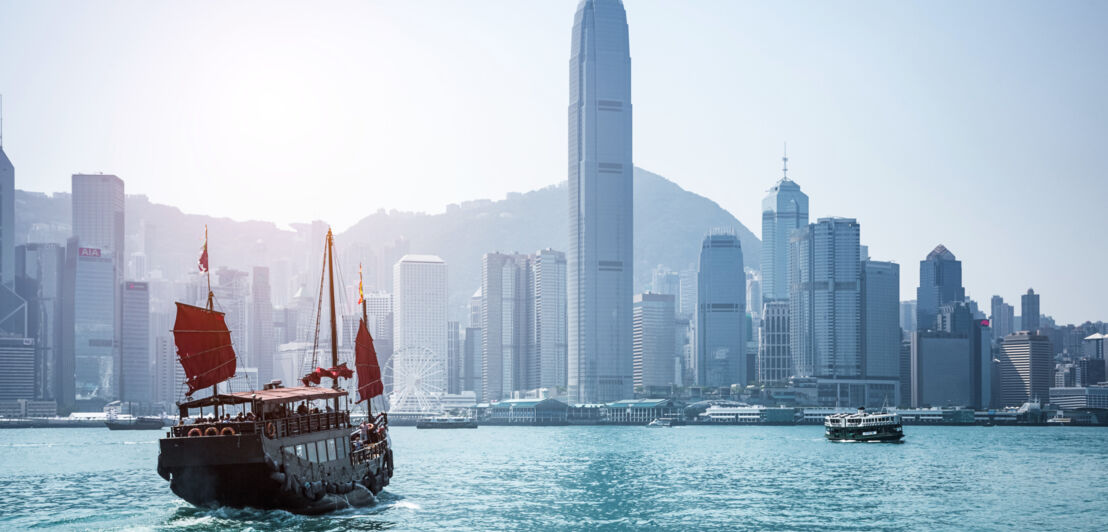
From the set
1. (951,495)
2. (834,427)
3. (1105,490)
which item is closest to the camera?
(951,495)

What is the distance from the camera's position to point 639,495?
222 feet

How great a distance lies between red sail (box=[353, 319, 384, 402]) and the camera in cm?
6844

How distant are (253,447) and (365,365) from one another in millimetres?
21217

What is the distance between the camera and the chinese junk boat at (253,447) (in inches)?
1903

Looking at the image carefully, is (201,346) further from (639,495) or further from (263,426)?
(639,495)

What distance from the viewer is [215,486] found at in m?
48.9

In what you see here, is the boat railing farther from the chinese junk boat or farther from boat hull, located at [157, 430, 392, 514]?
boat hull, located at [157, 430, 392, 514]

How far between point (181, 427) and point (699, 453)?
79.2 meters

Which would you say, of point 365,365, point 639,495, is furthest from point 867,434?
point 365,365

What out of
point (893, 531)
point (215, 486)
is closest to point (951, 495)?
point (893, 531)

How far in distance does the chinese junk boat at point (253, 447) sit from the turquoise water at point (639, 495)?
3.15ft

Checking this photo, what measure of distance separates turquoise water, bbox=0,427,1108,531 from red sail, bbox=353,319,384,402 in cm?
608

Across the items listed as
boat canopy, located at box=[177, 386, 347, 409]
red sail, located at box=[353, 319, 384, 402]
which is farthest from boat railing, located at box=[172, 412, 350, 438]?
red sail, located at box=[353, 319, 384, 402]

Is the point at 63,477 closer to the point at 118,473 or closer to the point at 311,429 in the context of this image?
the point at 118,473
